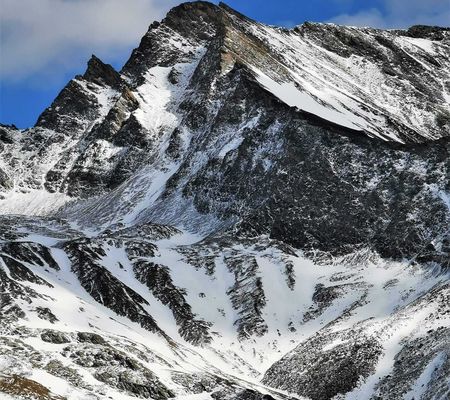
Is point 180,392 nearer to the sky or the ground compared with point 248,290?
nearer to the ground

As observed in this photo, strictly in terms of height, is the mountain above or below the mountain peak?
below

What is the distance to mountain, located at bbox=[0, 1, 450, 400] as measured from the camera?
61.1 meters

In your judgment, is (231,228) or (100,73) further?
(100,73)

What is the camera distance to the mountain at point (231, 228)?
200 ft

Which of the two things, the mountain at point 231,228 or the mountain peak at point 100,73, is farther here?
the mountain peak at point 100,73

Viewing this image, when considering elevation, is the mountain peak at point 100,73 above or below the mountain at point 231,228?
above

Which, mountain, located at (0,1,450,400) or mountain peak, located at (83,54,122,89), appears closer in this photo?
mountain, located at (0,1,450,400)

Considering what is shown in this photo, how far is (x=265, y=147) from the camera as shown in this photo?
109500mm

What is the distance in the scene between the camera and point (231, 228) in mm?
97562

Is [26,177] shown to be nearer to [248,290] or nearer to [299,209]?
[299,209]

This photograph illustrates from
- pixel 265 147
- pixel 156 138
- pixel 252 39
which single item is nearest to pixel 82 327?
pixel 265 147

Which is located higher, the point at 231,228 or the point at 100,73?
the point at 100,73

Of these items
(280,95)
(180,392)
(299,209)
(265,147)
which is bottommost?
(180,392)

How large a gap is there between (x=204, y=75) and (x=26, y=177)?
3318 cm
